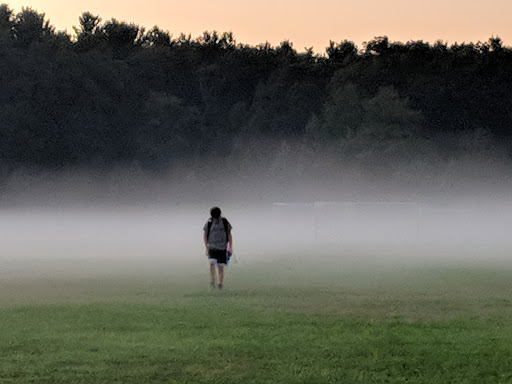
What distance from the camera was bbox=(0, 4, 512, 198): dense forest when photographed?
12581 centimetres

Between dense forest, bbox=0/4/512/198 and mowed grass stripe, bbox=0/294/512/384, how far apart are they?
96.6 m

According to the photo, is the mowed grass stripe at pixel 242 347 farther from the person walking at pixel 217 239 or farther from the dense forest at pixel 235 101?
the dense forest at pixel 235 101

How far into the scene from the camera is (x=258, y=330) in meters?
23.0

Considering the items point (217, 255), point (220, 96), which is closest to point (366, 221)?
point (217, 255)

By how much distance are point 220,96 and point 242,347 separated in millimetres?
137197

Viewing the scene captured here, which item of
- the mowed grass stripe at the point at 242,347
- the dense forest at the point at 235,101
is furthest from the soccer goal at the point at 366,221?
the mowed grass stripe at the point at 242,347

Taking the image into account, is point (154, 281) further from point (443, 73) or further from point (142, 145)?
point (443, 73)

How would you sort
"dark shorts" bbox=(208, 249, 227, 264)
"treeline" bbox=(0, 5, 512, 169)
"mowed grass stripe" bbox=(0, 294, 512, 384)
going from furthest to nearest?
"treeline" bbox=(0, 5, 512, 169) < "dark shorts" bbox=(208, 249, 227, 264) < "mowed grass stripe" bbox=(0, 294, 512, 384)

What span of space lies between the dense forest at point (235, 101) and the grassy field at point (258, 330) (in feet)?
288

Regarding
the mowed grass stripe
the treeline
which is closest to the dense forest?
the treeline

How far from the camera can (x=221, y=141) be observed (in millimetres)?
147250

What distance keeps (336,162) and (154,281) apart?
94911 millimetres

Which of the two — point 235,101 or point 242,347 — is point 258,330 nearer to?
point 242,347

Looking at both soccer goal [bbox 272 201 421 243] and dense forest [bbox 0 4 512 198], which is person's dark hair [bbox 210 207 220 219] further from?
dense forest [bbox 0 4 512 198]
